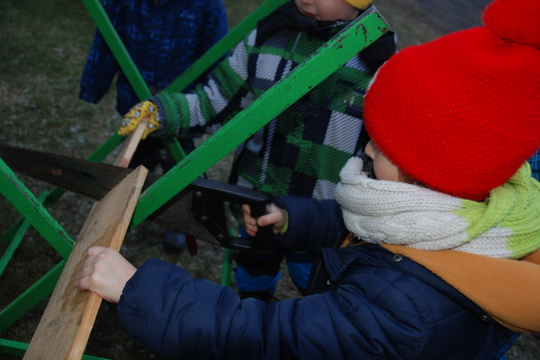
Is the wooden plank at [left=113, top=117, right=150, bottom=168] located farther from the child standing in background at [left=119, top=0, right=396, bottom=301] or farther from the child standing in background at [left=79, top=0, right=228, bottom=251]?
the child standing in background at [left=79, top=0, right=228, bottom=251]

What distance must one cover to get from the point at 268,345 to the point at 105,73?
7.27ft

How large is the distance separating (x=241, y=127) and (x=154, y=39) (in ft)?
5.60

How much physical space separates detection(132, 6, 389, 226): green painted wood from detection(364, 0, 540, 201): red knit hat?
0.16 metres

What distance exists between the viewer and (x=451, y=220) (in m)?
1.03

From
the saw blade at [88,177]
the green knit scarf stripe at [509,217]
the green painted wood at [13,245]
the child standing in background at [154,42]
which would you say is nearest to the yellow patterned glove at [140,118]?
the saw blade at [88,177]

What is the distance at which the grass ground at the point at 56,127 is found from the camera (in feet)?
7.67

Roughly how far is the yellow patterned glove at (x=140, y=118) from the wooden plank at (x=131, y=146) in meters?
0.02

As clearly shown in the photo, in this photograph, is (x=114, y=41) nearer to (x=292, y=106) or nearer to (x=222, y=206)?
(x=292, y=106)

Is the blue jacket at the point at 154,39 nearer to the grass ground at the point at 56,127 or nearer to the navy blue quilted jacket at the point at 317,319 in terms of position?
the grass ground at the point at 56,127

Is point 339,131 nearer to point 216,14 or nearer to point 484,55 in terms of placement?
point 484,55

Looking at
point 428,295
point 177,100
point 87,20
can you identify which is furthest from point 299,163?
point 87,20

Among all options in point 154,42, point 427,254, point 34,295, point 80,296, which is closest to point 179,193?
point 80,296

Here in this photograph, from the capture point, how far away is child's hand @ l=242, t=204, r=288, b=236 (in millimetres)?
1557

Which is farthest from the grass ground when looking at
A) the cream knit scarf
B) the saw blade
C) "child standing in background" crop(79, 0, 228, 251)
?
the cream knit scarf
